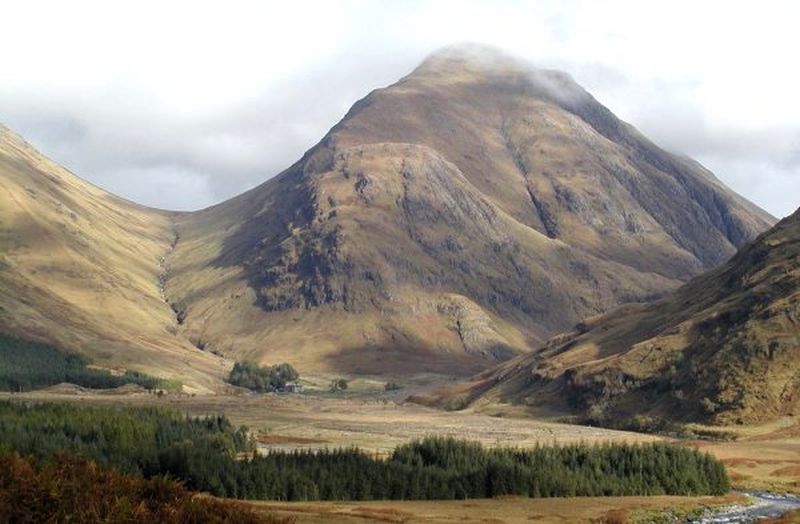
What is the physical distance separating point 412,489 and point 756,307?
352 ft

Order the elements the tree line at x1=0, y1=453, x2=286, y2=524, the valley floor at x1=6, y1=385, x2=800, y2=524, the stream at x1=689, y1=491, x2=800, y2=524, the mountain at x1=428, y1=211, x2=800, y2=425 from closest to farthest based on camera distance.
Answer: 1. the tree line at x1=0, y1=453, x2=286, y2=524
2. the valley floor at x1=6, y1=385, x2=800, y2=524
3. the stream at x1=689, y1=491, x2=800, y2=524
4. the mountain at x1=428, y1=211, x2=800, y2=425

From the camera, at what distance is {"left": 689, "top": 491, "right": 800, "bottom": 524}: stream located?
246ft

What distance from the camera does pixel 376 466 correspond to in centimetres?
8925

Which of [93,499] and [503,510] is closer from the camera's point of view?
[93,499]

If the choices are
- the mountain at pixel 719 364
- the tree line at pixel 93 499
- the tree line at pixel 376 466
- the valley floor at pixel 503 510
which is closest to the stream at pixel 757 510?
the valley floor at pixel 503 510

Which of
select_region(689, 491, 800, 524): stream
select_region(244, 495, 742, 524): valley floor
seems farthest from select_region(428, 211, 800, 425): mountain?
select_region(244, 495, 742, 524): valley floor

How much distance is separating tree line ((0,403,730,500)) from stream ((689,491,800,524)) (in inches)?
227

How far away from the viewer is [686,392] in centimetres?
16350

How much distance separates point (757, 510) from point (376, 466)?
3444cm

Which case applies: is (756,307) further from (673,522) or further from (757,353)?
(673,522)

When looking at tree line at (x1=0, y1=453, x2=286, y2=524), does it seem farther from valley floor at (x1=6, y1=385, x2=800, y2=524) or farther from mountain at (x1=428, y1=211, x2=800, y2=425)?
mountain at (x1=428, y1=211, x2=800, y2=425)

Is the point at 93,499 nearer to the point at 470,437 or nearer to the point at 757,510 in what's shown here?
the point at 757,510

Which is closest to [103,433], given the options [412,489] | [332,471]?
[332,471]

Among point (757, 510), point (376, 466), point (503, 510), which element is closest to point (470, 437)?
point (376, 466)
